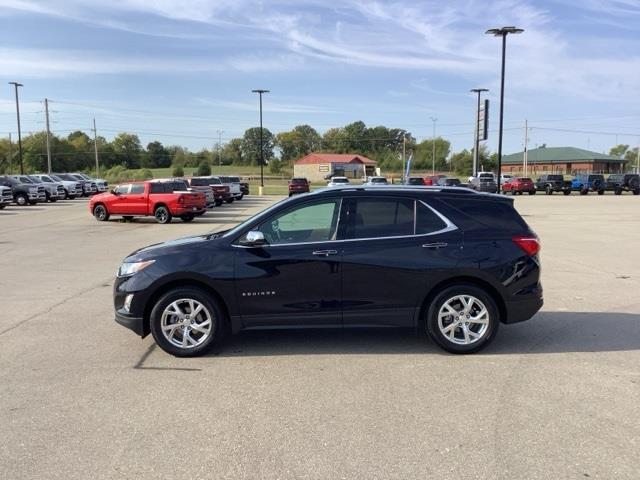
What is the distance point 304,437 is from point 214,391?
3.75 ft

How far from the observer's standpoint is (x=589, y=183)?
50094 millimetres

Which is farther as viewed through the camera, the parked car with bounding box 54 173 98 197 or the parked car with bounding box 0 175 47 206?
the parked car with bounding box 54 173 98 197

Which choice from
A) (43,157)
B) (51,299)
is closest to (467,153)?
(43,157)

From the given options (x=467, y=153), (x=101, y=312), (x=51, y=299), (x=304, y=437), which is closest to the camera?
(x=304, y=437)

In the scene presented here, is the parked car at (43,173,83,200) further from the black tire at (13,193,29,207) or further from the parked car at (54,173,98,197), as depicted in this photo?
the black tire at (13,193,29,207)

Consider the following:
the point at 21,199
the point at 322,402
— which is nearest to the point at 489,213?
the point at 322,402

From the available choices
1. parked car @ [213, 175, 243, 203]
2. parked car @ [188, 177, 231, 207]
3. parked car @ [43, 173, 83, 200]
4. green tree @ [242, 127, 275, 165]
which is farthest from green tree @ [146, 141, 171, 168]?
parked car @ [188, 177, 231, 207]

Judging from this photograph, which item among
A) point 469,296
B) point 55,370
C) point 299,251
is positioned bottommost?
point 55,370

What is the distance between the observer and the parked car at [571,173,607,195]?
164ft

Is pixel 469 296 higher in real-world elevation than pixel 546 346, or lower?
higher

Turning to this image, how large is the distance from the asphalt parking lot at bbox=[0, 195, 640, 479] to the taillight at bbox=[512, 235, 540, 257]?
101 centimetres

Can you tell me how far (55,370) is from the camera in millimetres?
5176

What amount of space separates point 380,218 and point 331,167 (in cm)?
10808

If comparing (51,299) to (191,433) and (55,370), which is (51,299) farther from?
(191,433)
